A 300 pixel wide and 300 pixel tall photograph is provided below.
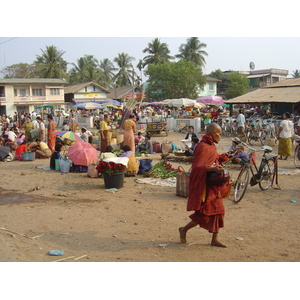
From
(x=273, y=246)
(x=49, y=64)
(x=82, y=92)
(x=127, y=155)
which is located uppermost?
(x=49, y=64)

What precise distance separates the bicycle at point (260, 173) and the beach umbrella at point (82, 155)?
4.78 meters

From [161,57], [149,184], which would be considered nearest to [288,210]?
[149,184]

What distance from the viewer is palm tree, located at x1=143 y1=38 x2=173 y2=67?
163 ft

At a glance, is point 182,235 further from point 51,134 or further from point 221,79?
point 221,79

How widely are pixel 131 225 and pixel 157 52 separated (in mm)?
46876

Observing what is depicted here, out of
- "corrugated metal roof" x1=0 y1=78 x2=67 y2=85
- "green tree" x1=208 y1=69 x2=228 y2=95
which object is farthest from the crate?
"green tree" x1=208 y1=69 x2=228 y2=95

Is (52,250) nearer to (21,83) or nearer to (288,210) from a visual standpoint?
(288,210)

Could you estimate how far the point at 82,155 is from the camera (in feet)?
33.3

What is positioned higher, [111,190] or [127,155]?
[127,155]

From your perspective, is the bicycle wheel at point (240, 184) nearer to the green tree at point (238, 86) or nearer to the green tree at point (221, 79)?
the green tree at point (238, 86)

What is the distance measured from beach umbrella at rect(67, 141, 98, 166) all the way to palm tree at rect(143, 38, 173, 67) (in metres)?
41.5

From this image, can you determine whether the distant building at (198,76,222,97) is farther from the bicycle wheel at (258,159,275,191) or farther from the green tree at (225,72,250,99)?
the bicycle wheel at (258,159,275,191)

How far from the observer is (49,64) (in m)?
50.8

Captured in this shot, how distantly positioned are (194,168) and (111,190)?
398 centimetres
